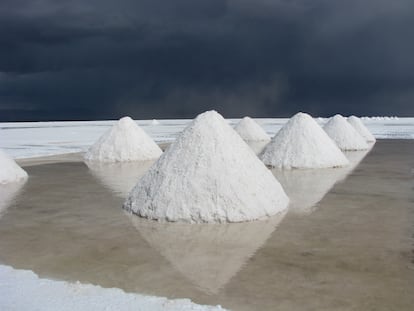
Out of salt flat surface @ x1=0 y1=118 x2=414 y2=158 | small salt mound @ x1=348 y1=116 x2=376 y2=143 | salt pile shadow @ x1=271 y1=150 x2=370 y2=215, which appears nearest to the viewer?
salt pile shadow @ x1=271 y1=150 x2=370 y2=215

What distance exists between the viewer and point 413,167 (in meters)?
18.7

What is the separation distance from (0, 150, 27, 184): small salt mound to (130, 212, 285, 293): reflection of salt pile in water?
23.9 feet

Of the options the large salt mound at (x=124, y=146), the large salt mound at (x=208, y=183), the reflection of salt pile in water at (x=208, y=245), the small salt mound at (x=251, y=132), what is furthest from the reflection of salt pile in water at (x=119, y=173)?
the small salt mound at (x=251, y=132)

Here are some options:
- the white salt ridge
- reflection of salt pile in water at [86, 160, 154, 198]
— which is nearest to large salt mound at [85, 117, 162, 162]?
reflection of salt pile in water at [86, 160, 154, 198]

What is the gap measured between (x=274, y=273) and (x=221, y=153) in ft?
13.3

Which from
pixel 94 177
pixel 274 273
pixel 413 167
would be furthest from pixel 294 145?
pixel 274 273

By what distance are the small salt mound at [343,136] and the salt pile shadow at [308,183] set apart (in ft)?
22.7

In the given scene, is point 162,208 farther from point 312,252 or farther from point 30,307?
point 30,307

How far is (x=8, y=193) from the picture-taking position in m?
13.1

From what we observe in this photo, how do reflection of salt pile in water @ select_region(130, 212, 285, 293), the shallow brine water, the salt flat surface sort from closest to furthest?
1. the shallow brine water
2. reflection of salt pile in water @ select_region(130, 212, 285, 293)
3. the salt flat surface

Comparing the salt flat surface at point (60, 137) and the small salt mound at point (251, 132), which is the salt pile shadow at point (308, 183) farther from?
the small salt mound at point (251, 132)

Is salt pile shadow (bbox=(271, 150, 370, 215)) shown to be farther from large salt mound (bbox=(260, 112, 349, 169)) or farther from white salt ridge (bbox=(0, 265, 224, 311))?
white salt ridge (bbox=(0, 265, 224, 311))

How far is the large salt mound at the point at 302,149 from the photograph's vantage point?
17.7m

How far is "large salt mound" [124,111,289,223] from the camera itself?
9.29 m
